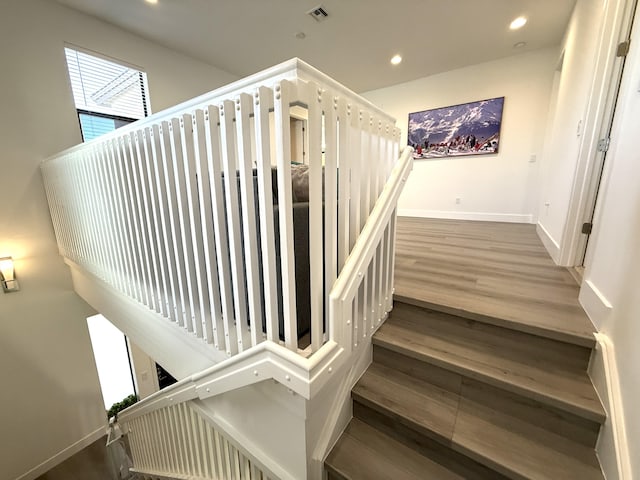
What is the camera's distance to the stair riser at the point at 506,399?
3.26 feet

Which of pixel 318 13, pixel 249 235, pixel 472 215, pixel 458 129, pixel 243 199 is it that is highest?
pixel 318 13

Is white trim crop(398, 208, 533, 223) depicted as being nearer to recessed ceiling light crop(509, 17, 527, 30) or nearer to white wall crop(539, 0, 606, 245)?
white wall crop(539, 0, 606, 245)

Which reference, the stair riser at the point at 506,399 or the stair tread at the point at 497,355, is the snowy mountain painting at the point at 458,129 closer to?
the stair tread at the point at 497,355

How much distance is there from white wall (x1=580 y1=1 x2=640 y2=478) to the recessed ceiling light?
221 cm

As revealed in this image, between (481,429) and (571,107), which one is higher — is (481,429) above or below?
below

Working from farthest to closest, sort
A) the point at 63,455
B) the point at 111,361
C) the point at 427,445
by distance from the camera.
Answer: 1. the point at 111,361
2. the point at 63,455
3. the point at 427,445

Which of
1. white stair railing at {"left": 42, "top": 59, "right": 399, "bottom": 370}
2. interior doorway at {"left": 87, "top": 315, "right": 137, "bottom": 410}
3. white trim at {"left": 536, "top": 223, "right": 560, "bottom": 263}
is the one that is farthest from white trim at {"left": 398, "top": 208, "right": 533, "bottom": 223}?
interior doorway at {"left": 87, "top": 315, "right": 137, "bottom": 410}

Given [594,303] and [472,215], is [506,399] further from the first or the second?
[472,215]

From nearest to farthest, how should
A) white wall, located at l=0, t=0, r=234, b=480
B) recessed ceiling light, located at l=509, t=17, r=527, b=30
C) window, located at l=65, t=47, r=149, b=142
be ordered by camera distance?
white wall, located at l=0, t=0, r=234, b=480 → window, located at l=65, t=47, r=149, b=142 → recessed ceiling light, located at l=509, t=17, r=527, b=30

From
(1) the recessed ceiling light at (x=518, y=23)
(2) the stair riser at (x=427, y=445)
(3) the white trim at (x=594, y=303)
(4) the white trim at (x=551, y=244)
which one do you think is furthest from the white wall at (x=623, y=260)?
(1) the recessed ceiling light at (x=518, y=23)

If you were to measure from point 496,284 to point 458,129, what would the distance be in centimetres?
373

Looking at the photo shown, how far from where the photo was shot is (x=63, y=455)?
10.9 ft

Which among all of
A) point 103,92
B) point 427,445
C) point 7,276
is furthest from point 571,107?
point 7,276

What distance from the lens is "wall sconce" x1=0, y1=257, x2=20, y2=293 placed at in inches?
102
